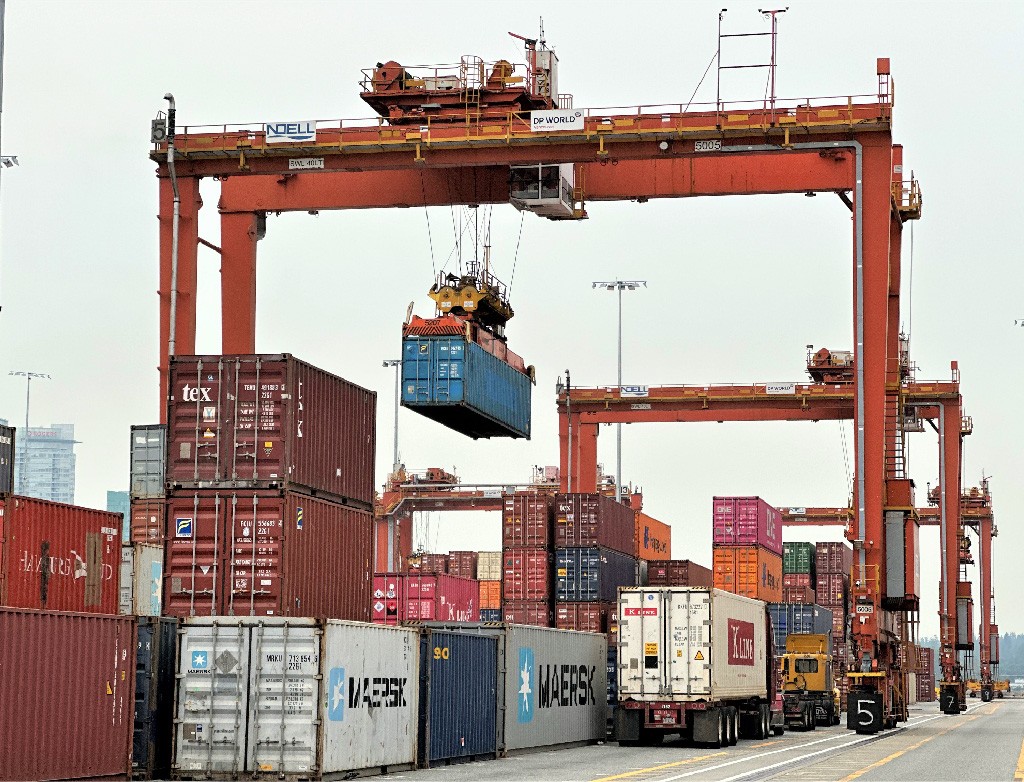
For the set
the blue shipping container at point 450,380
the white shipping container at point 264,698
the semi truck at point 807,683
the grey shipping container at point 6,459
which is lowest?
the semi truck at point 807,683

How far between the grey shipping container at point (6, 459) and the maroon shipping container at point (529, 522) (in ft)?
77.9

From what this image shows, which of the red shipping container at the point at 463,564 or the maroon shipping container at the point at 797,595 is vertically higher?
the red shipping container at the point at 463,564

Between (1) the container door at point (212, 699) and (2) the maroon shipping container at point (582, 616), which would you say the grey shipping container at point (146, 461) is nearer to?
(1) the container door at point (212, 699)

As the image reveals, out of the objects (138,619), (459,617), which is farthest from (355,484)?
(459,617)

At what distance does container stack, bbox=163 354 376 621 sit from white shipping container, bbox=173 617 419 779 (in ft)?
3.58

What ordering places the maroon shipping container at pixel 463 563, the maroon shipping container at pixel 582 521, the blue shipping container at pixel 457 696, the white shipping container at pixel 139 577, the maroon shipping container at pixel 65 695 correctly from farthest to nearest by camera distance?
the maroon shipping container at pixel 463 563
the maroon shipping container at pixel 582 521
the white shipping container at pixel 139 577
the blue shipping container at pixel 457 696
the maroon shipping container at pixel 65 695

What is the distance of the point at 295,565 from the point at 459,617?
85.9 feet

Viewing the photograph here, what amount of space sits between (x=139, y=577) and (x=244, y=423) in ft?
31.3

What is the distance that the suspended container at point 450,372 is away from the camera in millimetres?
41812

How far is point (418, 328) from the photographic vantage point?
42344mm

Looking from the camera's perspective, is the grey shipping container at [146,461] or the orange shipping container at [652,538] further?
the orange shipping container at [652,538]

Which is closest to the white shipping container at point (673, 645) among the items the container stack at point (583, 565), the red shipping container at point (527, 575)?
the container stack at point (583, 565)

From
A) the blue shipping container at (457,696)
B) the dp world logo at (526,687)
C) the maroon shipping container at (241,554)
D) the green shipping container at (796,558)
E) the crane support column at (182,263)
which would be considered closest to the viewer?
the maroon shipping container at (241,554)

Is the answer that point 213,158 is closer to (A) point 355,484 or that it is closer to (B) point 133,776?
(A) point 355,484
